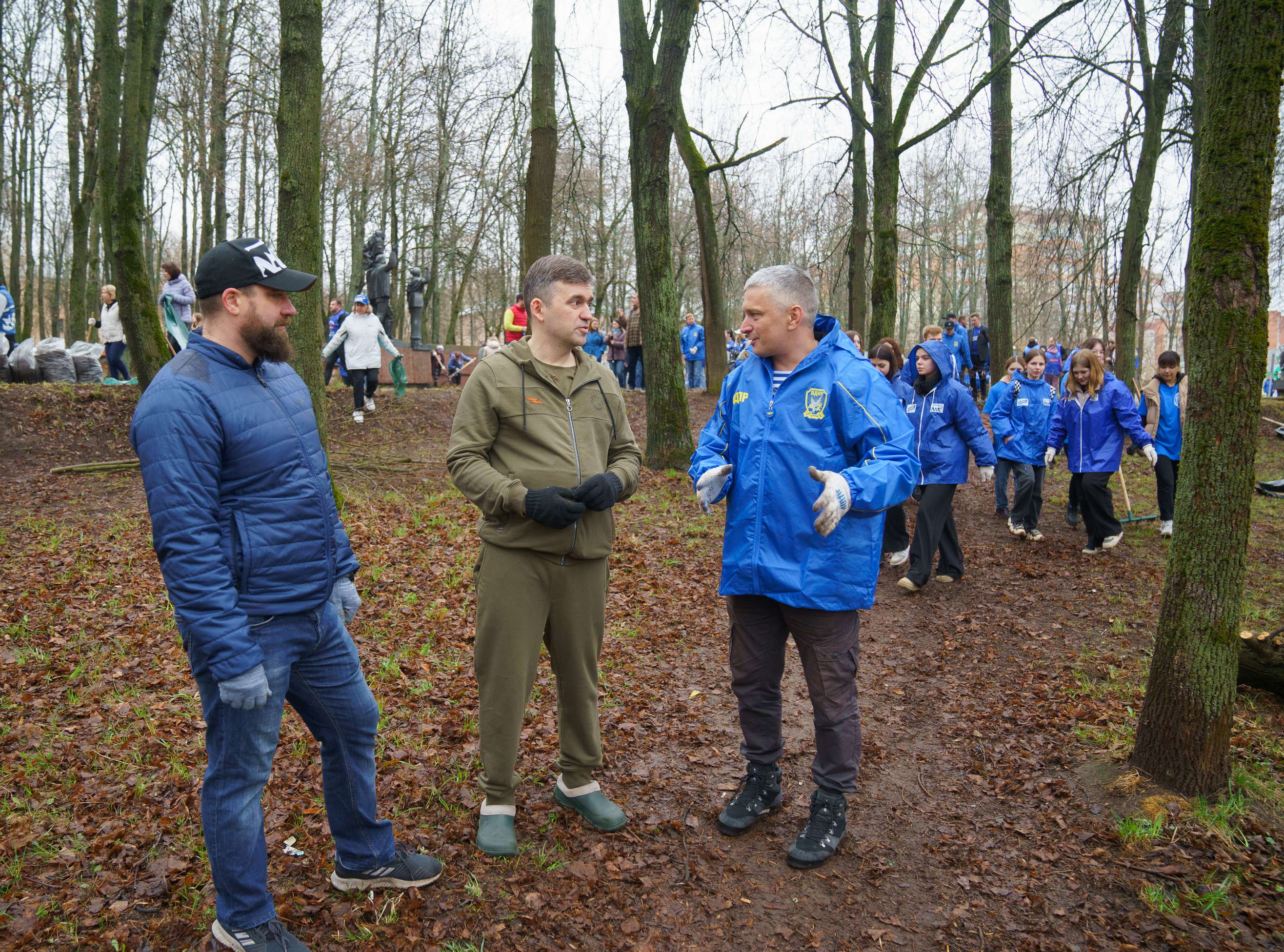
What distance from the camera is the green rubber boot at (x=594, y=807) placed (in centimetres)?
355

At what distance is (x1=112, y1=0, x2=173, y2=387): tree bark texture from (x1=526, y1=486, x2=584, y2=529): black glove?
27.9 ft

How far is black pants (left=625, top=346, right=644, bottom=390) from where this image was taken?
63.8ft

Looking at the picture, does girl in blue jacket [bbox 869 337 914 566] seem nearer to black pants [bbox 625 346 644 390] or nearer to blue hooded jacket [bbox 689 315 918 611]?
blue hooded jacket [bbox 689 315 918 611]

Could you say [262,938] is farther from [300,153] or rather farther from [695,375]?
[695,375]

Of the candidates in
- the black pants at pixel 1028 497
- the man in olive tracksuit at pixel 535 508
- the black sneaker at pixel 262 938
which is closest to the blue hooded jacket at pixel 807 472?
the man in olive tracksuit at pixel 535 508

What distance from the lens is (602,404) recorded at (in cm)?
347

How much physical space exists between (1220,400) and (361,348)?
11.9 meters

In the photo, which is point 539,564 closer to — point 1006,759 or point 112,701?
point 1006,759

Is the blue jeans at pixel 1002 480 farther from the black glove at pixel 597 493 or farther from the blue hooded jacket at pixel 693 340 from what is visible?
the blue hooded jacket at pixel 693 340

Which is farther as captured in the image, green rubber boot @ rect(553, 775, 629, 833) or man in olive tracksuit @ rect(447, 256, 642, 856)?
green rubber boot @ rect(553, 775, 629, 833)

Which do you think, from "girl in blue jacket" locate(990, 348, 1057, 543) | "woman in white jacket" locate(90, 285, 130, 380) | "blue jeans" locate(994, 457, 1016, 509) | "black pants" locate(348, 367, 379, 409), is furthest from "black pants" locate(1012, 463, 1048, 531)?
"woman in white jacket" locate(90, 285, 130, 380)

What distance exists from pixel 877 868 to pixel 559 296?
2548mm

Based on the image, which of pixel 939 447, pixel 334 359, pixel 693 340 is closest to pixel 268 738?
pixel 939 447

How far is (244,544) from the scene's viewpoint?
8.27ft
